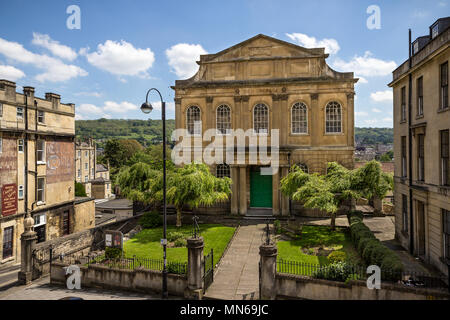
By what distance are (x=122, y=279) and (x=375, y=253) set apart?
1174 centimetres

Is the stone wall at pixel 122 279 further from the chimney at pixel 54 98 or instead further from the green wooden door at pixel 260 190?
the chimney at pixel 54 98

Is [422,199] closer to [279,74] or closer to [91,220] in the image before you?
[279,74]

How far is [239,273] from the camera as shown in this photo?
14.4 meters

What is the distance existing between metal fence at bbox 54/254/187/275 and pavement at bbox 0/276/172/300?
1188mm

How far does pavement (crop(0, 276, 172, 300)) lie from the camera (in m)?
13.3

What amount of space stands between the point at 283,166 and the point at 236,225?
252 inches

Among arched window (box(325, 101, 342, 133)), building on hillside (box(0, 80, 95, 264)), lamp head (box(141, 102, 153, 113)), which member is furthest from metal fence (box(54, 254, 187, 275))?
arched window (box(325, 101, 342, 133))

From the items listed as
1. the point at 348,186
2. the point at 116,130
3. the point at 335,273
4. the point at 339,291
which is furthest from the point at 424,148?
the point at 116,130

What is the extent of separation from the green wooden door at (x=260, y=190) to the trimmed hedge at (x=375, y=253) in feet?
29.6

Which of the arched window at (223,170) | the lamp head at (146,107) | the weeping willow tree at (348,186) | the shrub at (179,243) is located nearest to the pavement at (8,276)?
the shrub at (179,243)

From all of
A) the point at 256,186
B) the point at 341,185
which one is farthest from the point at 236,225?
the point at 341,185

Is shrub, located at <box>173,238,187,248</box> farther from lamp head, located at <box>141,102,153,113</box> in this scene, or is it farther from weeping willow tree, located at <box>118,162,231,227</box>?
lamp head, located at <box>141,102,153,113</box>

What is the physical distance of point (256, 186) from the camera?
27375 mm

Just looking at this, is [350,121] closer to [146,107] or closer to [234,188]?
[234,188]
